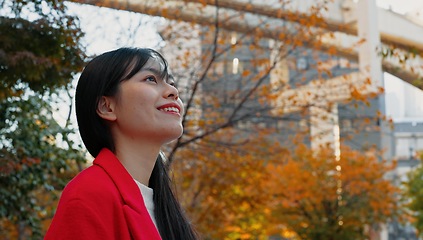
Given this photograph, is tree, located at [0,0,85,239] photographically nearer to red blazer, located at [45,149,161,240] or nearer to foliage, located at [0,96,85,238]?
foliage, located at [0,96,85,238]

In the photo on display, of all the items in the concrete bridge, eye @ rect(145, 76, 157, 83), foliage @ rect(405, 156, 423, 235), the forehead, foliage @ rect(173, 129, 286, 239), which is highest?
the concrete bridge

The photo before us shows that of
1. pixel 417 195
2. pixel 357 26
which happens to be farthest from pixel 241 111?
pixel 417 195

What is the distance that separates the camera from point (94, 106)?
2176 mm

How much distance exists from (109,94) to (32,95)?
6056 millimetres

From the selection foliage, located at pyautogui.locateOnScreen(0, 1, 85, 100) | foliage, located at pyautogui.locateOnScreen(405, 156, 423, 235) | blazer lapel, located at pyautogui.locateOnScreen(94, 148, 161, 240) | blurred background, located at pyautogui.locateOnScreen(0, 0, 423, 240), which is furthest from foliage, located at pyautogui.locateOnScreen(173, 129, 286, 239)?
foliage, located at pyautogui.locateOnScreen(405, 156, 423, 235)

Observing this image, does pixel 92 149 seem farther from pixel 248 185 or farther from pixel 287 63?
pixel 248 185

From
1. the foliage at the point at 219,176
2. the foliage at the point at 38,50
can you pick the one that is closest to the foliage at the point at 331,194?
the foliage at the point at 219,176

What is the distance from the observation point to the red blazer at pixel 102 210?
1.86 meters

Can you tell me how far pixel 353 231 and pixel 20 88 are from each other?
23.4 meters

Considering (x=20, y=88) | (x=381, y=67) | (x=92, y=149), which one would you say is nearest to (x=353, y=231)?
(x=381, y=67)

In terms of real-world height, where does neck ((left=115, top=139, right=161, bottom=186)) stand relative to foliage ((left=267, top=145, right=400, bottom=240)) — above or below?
above

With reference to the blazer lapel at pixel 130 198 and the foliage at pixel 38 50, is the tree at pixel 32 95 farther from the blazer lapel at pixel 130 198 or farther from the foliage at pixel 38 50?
the blazer lapel at pixel 130 198

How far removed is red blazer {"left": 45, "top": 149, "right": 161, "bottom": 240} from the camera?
73.2 inches

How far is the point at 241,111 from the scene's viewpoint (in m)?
17.0
